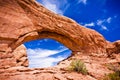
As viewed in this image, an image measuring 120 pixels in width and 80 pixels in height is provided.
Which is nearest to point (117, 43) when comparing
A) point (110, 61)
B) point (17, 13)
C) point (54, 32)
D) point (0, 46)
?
point (110, 61)

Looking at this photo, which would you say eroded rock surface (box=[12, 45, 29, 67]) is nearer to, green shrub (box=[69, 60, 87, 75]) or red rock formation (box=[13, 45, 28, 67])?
red rock formation (box=[13, 45, 28, 67])

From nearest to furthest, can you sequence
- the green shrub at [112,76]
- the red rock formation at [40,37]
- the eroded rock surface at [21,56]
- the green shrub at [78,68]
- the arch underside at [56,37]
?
the red rock formation at [40,37] → the green shrub at [112,76] → the green shrub at [78,68] → the arch underside at [56,37] → the eroded rock surface at [21,56]

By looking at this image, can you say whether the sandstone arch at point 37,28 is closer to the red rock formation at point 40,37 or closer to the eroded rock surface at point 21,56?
the red rock formation at point 40,37

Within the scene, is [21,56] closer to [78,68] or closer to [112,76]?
[78,68]

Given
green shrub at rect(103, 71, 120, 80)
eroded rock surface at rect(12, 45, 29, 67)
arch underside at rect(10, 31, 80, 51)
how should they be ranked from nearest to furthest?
green shrub at rect(103, 71, 120, 80), arch underside at rect(10, 31, 80, 51), eroded rock surface at rect(12, 45, 29, 67)

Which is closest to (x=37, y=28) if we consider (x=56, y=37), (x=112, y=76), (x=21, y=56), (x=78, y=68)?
(x=56, y=37)

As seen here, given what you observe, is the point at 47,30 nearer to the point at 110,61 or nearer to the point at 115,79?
the point at 110,61

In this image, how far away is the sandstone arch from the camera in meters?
17.4

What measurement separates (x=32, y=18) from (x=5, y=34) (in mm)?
3399

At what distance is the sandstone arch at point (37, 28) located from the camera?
17.4 m

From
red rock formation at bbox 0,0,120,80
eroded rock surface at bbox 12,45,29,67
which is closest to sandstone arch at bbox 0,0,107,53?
red rock formation at bbox 0,0,120,80

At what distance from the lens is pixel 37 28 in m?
19.5

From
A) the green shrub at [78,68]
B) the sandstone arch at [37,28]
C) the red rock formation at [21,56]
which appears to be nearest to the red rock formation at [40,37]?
the sandstone arch at [37,28]

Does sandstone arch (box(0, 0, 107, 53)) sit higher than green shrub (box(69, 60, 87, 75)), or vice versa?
sandstone arch (box(0, 0, 107, 53))
